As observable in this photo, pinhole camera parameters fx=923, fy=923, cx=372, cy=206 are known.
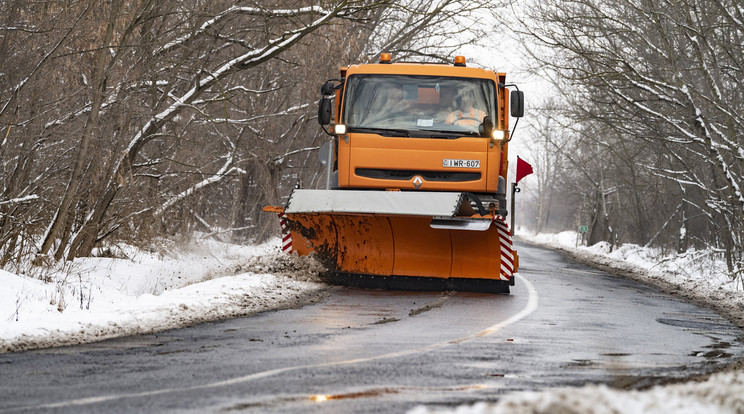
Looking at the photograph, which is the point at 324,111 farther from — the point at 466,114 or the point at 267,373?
the point at 267,373

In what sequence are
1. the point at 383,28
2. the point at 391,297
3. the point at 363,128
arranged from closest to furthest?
the point at 391,297 → the point at 363,128 → the point at 383,28

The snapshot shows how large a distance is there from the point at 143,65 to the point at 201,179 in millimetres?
6027

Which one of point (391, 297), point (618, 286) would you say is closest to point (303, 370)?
point (391, 297)

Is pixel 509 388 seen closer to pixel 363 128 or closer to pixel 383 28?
pixel 363 128

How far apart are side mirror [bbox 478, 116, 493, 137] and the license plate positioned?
46 cm

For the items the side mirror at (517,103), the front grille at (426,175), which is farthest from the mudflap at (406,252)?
the side mirror at (517,103)

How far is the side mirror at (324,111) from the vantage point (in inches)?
564

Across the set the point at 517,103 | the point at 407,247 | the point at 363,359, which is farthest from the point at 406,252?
the point at 363,359

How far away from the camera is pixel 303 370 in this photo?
6.36 metres

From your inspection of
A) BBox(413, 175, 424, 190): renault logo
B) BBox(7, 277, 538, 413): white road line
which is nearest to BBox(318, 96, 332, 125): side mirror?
BBox(413, 175, 424, 190): renault logo

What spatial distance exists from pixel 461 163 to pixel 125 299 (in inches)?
225

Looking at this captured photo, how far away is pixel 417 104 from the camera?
14375 mm

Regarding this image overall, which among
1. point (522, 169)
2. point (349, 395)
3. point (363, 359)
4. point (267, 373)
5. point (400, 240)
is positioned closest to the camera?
point (349, 395)

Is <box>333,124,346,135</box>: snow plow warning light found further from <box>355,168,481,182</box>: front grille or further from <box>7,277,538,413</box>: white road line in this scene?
<box>7,277,538,413</box>: white road line
